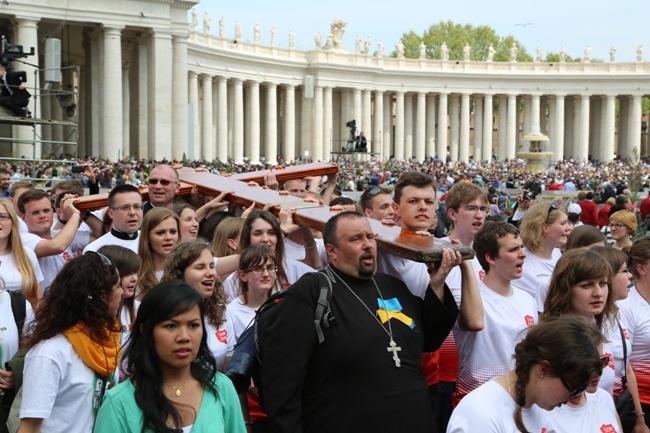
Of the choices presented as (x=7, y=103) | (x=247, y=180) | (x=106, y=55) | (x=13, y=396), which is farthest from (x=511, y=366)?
(x=106, y=55)

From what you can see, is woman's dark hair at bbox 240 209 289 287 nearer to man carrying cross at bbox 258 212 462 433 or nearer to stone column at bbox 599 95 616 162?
man carrying cross at bbox 258 212 462 433

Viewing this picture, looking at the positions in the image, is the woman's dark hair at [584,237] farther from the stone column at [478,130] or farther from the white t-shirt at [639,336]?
the stone column at [478,130]

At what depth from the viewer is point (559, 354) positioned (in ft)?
15.9

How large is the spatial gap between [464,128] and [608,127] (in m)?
15.7

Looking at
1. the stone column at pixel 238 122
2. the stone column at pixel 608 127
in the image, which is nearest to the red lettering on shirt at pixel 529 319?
the stone column at pixel 238 122

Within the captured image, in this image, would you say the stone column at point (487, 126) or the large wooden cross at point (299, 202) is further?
the stone column at point (487, 126)

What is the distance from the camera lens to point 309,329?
579 centimetres

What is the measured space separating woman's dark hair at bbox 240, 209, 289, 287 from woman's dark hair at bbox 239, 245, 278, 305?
395mm

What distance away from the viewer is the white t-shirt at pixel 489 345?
280 inches

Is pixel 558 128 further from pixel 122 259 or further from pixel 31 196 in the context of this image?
pixel 122 259

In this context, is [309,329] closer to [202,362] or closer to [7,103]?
[202,362]

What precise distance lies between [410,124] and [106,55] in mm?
50649

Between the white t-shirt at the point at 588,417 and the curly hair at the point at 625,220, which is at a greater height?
the curly hair at the point at 625,220

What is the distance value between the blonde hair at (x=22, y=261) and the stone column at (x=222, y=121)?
6588 cm
